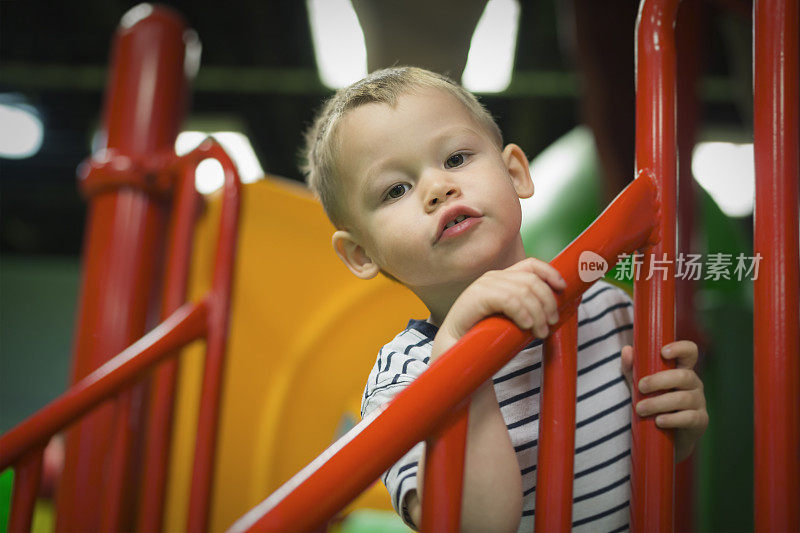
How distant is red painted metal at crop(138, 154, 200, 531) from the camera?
65 centimetres

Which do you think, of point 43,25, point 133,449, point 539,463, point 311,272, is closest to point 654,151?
point 539,463

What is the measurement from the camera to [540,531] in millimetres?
347

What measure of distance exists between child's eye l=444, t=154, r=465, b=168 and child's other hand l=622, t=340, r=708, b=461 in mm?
174

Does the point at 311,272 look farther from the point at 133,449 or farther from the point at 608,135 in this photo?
the point at 608,135

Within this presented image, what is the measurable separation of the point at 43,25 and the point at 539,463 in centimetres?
295

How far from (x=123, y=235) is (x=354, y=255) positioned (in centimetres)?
63

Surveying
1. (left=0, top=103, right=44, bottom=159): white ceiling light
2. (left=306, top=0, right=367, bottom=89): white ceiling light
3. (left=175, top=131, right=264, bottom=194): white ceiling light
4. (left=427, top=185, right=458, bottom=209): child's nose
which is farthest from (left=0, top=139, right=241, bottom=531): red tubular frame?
(left=0, top=103, right=44, bottom=159): white ceiling light

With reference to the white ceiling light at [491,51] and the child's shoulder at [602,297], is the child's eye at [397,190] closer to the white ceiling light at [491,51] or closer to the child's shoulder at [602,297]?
the white ceiling light at [491,51]

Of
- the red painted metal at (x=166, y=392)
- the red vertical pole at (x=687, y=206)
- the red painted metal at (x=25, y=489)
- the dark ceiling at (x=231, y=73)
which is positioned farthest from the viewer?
the dark ceiling at (x=231, y=73)

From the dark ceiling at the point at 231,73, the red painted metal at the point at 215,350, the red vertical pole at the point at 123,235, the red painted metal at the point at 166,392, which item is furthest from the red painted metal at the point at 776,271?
the dark ceiling at the point at 231,73

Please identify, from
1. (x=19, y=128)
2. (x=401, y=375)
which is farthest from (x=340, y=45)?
(x=19, y=128)

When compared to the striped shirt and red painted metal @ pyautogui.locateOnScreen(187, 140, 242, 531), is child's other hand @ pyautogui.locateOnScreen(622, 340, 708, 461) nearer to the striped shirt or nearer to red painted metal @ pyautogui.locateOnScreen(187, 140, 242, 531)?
the striped shirt

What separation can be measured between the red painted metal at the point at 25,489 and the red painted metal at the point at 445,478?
0.37m

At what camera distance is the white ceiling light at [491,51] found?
0.37 m
